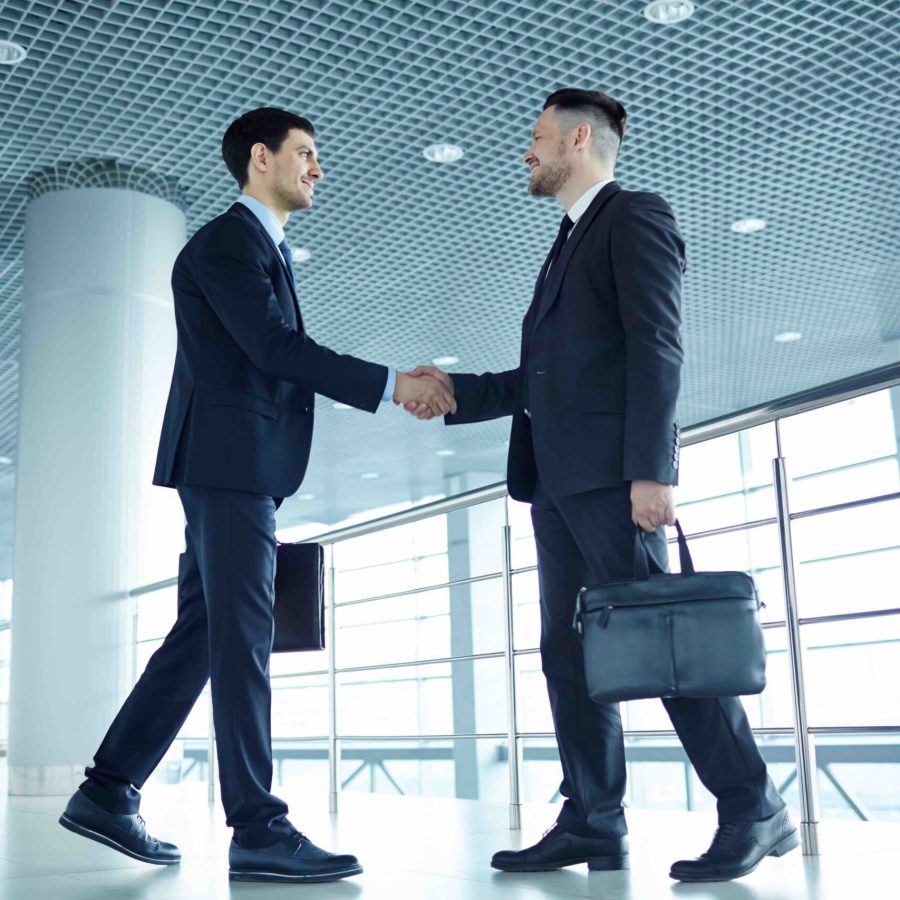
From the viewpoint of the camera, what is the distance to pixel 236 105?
440 centimetres

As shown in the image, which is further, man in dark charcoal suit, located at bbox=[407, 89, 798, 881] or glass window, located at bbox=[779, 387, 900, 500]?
glass window, located at bbox=[779, 387, 900, 500]

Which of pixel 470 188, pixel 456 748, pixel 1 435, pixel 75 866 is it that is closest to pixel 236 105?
pixel 470 188

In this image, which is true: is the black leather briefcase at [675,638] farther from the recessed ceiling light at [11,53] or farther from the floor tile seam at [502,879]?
the recessed ceiling light at [11,53]

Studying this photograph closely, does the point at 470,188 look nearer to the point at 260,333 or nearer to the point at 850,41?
the point at 850,41

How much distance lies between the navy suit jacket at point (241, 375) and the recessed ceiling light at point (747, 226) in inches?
169

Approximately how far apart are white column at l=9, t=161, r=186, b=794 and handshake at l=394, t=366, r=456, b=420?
277 centimetres

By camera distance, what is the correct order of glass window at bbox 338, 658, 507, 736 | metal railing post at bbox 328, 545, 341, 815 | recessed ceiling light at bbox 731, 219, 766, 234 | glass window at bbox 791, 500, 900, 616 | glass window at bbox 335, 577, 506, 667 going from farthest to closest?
glass window at bbox 335, 577, 506, 667 → glass window at bbox 338, 658, 507, 736 → glass window at bbox 791, 500, 900, 616 → recessed ceiling light at bbox 731, 219, 766, 234 → metal railing post at bbox 328, 545, 341, 815

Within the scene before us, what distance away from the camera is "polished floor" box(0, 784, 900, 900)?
1.51 meters

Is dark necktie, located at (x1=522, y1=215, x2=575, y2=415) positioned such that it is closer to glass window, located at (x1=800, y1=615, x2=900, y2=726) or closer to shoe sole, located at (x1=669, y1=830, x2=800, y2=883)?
shoe sole, located at (x1=669, y1=830, x2=800, y2=883)

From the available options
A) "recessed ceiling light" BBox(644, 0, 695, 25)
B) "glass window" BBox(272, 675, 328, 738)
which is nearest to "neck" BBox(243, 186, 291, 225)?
"recessed ceiling light" BBox(644, 0, 695, 25)

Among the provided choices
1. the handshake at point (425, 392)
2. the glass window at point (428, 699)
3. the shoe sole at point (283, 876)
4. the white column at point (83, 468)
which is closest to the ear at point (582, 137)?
the handshake at point (425, 392)

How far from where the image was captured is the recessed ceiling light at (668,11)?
12.7 ft

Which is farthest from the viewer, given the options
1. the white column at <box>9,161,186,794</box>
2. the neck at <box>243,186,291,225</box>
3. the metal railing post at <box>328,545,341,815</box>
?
the white column at <box>9,161,186,794</box>

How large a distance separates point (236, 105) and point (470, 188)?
50.8 inches
